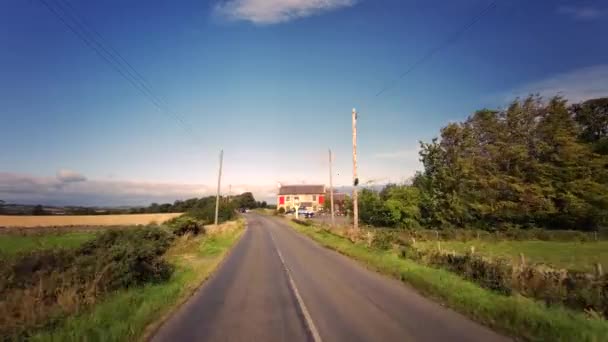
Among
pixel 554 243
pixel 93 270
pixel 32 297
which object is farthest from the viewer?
pixel 554 243

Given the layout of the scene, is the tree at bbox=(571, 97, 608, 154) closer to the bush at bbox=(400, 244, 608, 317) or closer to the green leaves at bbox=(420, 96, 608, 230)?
the green leaves at bbox=(420, 96, 608, 230)

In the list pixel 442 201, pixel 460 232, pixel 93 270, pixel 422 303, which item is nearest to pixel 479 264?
pixel 422 303

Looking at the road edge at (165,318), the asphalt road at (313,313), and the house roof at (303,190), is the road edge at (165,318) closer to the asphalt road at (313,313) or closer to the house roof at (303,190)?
the asphalt road at (313,313)

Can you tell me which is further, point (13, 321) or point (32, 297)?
point (32, 297)

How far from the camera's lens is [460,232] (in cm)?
3981

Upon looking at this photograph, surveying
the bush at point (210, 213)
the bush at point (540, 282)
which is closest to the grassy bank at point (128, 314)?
the bush at point (540, 282)

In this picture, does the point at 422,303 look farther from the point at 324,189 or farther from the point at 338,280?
the point at 324,189

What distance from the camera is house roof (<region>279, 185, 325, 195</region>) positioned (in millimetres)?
148250

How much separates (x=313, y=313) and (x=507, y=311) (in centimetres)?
453

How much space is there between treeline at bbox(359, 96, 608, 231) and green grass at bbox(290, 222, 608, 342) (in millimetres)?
29975

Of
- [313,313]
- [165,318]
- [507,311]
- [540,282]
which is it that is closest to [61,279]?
[165,318]

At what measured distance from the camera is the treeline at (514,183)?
42.7 m

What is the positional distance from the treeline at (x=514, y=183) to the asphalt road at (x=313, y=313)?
101 ft

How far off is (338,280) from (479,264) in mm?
5093
